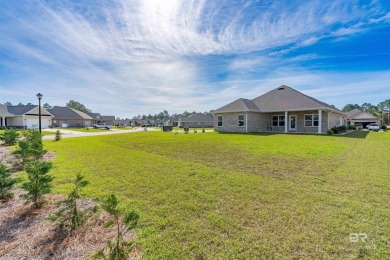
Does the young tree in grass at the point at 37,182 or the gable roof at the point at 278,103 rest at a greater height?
the gable roof at the point at 278,103

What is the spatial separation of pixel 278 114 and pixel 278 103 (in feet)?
5.31

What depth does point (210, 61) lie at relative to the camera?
18688mm

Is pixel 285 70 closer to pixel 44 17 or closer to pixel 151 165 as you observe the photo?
pixel 151 165

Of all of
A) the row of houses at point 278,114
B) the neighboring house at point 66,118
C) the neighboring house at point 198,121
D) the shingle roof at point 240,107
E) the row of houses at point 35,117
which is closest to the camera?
the row of houses at point 278,114

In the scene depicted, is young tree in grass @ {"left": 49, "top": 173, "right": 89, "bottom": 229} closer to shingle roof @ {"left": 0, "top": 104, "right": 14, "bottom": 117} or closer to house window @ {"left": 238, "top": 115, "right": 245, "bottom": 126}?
house window @ {"left": 238, "top": 115, "right": 245, "bottom": 126}

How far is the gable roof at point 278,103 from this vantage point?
2164 centimetres

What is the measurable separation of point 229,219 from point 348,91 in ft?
119

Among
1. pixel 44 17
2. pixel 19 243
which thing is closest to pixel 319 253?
pixel 19 243

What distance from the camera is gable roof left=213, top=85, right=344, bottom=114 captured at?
21641 mm

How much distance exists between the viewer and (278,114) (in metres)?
24.6

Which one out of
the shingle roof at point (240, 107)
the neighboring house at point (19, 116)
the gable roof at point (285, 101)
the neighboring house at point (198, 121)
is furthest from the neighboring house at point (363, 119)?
the neighboring house at point (19, 116)

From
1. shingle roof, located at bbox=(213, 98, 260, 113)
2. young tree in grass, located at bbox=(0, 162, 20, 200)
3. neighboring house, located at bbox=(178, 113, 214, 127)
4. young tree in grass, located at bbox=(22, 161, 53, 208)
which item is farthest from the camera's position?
neighboring house, located at bbox=(178, 113, 214, 127)

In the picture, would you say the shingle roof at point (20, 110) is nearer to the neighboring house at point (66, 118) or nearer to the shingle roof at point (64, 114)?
the neighboring house at point (66, 118)

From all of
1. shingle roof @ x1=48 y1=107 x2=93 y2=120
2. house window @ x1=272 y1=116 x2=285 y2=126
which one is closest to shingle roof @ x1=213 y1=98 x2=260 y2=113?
house window @ x1=272 y1=116 x2=285 y2=126
